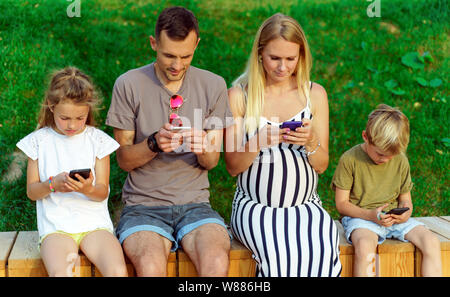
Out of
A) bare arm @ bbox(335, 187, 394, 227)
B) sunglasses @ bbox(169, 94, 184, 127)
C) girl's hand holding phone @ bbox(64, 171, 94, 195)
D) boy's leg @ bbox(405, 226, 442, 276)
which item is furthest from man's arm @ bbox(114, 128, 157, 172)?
boy's leg @ bbox(405, 226, 442, 276)

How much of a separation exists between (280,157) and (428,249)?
95 cm

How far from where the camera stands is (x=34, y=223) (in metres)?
3.82

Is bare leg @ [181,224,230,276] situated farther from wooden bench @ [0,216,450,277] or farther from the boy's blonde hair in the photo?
the boy's blonde hair

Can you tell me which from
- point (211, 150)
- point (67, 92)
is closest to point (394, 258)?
point (211, 150)

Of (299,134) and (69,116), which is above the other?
(69,116)

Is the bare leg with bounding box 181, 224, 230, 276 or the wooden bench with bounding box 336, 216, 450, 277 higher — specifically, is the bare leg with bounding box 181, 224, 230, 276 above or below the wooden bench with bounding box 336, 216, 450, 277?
above

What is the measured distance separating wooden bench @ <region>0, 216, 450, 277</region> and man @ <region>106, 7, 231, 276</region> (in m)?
0.13

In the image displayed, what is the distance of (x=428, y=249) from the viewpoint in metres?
3.01

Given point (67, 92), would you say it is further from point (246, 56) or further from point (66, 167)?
point (246, 56)

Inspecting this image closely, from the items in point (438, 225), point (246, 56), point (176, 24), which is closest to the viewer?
point (176, 24)

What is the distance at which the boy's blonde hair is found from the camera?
3.03m

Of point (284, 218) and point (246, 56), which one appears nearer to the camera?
point (284, 218)

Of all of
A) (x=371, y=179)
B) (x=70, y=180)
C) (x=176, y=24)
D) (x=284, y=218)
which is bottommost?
(x=284, y=218)

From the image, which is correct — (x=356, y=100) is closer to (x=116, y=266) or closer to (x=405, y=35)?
(x=405, y=35)
